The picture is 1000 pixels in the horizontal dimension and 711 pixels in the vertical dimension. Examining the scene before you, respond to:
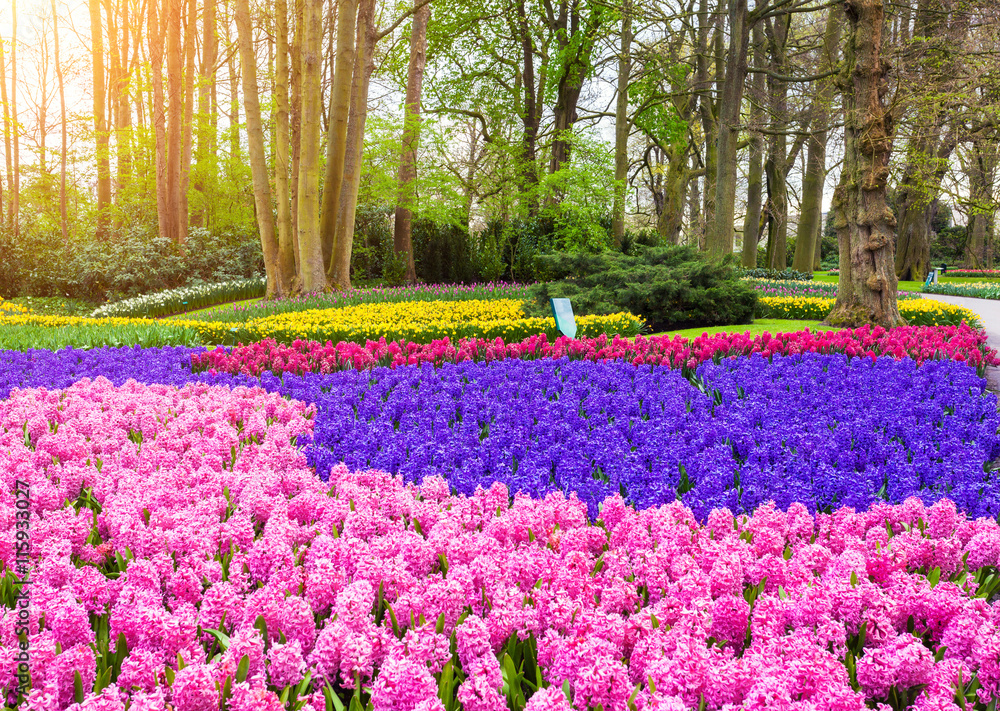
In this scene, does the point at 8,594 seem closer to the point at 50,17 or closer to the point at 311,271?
the point at 311,271

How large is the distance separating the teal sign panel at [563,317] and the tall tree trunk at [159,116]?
1612 cm

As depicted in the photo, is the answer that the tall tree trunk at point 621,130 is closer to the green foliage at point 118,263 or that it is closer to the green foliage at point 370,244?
the green foliage at point 370,244

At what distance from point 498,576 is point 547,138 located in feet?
84.0

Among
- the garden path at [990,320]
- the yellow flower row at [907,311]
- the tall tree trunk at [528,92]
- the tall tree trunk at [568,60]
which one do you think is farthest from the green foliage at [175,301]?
the garden path at [990,320]

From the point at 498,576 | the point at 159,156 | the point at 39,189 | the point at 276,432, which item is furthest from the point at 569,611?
the point at 39,189

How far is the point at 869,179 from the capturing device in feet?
31.1

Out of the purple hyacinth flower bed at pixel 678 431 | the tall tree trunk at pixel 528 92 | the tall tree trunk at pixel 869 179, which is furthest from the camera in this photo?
the tall tree trunk at pixel 528 92

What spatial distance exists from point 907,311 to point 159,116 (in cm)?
1934

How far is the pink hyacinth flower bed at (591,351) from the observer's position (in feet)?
19.8

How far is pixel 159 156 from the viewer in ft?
62.2

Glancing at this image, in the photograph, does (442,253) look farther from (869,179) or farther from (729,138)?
(869,179)

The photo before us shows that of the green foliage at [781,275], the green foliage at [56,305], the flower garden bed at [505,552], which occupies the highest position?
the green foliage at [781,275]

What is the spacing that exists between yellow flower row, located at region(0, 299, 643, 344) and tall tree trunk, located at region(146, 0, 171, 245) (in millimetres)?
11386

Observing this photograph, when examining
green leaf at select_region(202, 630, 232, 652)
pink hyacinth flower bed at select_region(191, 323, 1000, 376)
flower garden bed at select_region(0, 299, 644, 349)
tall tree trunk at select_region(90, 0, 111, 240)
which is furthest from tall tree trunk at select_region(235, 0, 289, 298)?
green leaf at select_region(202, 630, 232, 652)
